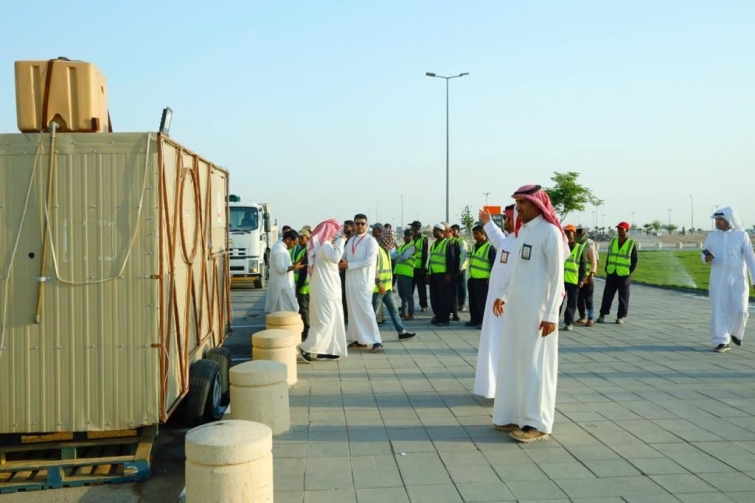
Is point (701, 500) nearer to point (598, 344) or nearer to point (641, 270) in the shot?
point (598, 344)

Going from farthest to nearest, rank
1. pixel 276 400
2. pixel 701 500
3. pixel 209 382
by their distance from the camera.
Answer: pixel 209 382, pixel 276 400, pixel 701 500

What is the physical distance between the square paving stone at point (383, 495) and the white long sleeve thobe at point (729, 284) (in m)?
7.38

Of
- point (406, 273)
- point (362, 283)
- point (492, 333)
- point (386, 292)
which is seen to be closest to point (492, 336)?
point (492, 333)

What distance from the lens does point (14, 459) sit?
17.5 ft

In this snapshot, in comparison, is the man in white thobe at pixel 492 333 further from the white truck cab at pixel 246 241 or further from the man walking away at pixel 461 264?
the white truck cab at pixel 246 241

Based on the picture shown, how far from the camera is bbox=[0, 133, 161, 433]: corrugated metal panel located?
198 inches

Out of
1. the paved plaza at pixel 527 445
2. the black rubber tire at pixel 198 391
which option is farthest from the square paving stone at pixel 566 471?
the black rubber tire at pixel 198 391

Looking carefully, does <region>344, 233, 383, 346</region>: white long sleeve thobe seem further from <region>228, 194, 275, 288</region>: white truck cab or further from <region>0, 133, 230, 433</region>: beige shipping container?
<region>228, 194, 275, 288</region>: white truck cab

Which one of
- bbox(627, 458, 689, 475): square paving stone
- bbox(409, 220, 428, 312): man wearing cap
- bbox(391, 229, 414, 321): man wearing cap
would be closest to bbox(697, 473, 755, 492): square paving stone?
bbox(627, 458, 689, 475): square paving stone

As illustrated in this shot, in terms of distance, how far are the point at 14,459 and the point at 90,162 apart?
2.31 metres

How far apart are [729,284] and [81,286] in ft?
30.2

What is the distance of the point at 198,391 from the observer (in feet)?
21.4

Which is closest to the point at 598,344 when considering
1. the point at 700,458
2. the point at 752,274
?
the point at 752,274

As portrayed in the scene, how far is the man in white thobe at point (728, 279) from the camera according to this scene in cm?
1042
